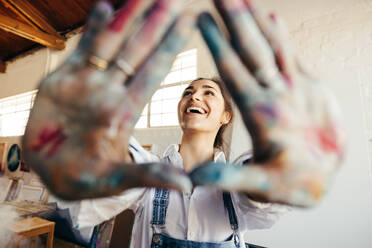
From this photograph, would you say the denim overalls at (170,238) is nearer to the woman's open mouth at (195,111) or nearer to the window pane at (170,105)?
the woman's open mouth at (195,111)

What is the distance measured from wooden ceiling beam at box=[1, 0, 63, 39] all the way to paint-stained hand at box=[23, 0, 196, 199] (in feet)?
12.5

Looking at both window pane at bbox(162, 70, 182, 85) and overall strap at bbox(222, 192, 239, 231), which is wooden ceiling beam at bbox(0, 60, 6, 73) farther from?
overall strap at bbox(222, 192, 239, 231)

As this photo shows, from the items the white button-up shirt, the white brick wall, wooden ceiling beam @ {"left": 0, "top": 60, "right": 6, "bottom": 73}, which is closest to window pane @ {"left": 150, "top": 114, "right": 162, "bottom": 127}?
the white brick wall

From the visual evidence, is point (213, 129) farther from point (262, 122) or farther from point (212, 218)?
point (262, 122)

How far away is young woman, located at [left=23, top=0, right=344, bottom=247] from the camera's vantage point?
0.81ft

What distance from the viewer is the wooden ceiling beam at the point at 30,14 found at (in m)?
2.96

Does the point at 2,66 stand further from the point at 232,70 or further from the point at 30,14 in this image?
the point at 232,70

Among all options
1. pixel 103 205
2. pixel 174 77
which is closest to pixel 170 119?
pixel 174 77

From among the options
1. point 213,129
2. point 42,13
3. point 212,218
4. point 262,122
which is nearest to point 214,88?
point 213,129

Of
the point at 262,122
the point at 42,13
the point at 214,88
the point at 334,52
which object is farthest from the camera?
the point at 42,13

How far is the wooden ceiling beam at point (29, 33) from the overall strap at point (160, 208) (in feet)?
11.7

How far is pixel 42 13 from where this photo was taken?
10.4 feet

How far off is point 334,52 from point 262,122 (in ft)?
4.73

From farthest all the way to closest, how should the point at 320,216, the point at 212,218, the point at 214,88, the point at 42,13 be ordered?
the point at 42,13
the point at 320,216
the point at 214,88
the point at 212,218
